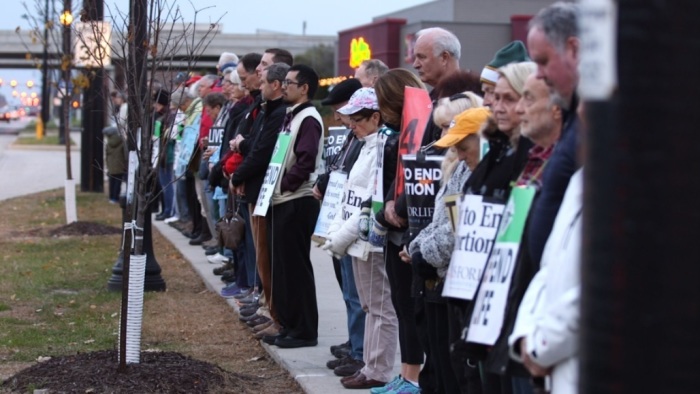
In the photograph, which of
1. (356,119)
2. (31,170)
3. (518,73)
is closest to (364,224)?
(356,119)

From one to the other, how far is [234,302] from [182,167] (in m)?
4.63

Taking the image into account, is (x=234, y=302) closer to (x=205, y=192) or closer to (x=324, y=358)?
(x=324, y=358)

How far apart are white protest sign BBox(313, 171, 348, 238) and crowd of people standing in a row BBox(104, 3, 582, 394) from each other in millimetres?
22

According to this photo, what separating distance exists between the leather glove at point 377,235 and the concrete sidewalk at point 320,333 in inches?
38.4

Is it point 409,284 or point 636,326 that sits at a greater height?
point 636,326

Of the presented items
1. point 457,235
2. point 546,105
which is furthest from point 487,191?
point 546,105

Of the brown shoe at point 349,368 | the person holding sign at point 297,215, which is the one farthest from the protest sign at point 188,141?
the brown shoe at point 349,368

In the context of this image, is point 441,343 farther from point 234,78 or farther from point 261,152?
point 234,78

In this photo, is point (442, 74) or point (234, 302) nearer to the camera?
point (442, 74)

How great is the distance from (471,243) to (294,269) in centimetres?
421

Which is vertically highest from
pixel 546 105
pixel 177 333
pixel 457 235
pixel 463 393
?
pixel 546 105

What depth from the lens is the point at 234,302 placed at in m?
10.1

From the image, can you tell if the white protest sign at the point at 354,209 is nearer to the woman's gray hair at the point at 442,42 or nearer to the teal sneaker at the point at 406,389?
the teal sneaker at the point at 406,389

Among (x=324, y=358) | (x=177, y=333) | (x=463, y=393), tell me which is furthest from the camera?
(x=177, y=333)
